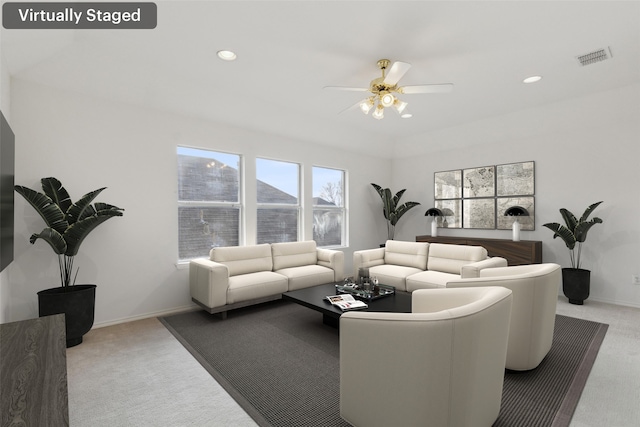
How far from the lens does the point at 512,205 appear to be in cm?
534

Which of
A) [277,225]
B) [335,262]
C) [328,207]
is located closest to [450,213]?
[328,207]

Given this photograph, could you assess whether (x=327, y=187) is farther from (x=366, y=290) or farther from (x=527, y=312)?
(x=527, y=312)

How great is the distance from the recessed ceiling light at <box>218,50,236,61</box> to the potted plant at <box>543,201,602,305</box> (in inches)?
191

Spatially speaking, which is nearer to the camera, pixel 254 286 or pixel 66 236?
pixel 66 236

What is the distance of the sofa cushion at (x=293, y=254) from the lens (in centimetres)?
481

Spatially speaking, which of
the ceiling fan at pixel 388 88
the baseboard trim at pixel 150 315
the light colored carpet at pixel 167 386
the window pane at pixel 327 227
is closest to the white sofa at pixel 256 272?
the baseboard trim at pixel 150 315

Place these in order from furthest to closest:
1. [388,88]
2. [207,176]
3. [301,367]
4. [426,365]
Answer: [207,176]
[388,88]
[301,367]
[426,365]

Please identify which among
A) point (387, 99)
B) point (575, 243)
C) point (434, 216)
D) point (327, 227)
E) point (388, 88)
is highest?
point (388, 88)

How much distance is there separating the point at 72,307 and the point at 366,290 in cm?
301

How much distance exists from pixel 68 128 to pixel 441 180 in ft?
20.0

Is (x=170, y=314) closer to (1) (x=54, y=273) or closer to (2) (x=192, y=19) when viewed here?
(1) (x=54, y=273)

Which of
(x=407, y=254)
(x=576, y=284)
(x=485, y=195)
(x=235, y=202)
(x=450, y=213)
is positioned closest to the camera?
(x=576, y=284)

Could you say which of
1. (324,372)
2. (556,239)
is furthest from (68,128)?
(556,239)

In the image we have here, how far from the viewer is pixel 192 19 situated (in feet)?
8.69
